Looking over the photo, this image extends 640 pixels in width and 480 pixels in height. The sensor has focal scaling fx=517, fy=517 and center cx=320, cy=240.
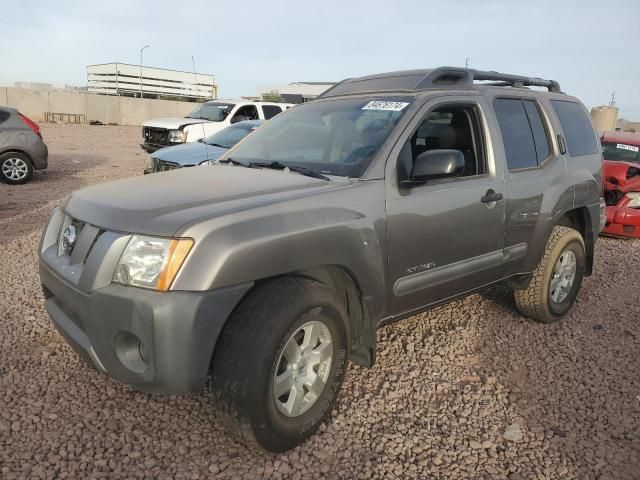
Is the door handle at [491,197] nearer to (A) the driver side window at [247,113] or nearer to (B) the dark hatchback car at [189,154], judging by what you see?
(B) the dark hatchback car at [189,154]

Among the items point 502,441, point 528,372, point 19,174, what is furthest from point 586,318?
point 19,174

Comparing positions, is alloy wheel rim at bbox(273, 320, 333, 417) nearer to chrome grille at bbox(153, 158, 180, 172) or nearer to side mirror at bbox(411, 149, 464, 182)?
side mirror at bbox(411, 149, 464, 182)

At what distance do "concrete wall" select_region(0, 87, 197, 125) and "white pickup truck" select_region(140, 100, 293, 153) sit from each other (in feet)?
89.1

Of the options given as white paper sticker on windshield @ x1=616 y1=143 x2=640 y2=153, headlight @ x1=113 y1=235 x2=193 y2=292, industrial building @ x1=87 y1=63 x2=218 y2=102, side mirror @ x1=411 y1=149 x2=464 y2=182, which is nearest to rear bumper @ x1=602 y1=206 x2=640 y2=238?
white paper sticker on windshield @ x1=616 y1=143 x2=640 y2=153

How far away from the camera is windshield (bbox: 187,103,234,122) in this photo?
500 inches

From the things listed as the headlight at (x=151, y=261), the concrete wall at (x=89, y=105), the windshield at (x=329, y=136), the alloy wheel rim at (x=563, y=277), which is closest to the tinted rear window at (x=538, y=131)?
→ the alloy wheel rim at (x=563, y=277)

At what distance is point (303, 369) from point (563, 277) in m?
2.76

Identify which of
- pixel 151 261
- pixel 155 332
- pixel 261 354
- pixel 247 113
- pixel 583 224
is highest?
pixel 247 113

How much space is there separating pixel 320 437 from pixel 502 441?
3.14 feet

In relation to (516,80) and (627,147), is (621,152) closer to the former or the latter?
(627,147)

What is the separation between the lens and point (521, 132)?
3873mm

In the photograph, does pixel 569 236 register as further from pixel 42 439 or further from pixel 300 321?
pixel 42 439

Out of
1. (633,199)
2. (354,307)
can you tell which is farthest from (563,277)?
(633,199)

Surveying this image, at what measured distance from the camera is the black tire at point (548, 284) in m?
4.05
